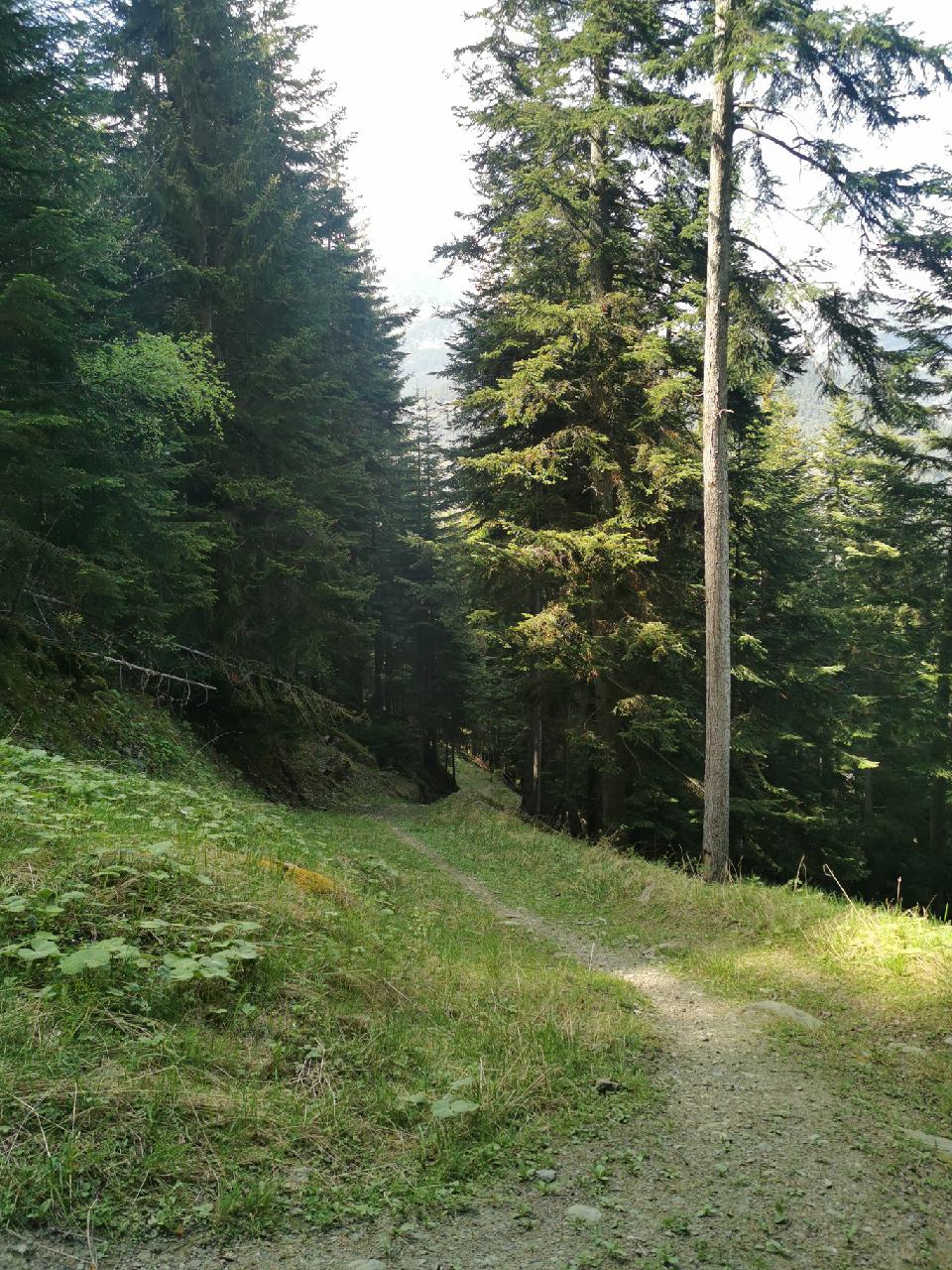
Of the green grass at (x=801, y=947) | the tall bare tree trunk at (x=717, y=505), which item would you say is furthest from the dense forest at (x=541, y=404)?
the green grass at (x=801, y=947)

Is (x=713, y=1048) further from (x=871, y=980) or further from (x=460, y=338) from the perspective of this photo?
(x=460, y=338)

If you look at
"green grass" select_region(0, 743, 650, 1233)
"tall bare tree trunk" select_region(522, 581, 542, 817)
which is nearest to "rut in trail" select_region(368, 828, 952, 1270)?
"green grass" select_region(0, 743, 650, 1233)

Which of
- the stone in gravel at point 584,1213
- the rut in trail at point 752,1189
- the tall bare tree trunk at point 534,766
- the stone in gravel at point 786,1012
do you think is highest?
the stone in gravel at point 584,1213

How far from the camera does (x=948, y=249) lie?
9.16 metres

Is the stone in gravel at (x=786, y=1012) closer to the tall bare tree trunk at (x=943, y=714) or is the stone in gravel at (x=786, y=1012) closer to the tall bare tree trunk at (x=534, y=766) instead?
the tall bare tree trunk at (x=534, y=766)

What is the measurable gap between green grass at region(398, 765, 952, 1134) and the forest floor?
3 centimetres

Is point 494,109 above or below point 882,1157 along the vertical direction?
above

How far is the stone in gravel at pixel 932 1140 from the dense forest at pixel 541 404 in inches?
268

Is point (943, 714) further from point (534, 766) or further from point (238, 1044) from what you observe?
point (238, 1044)

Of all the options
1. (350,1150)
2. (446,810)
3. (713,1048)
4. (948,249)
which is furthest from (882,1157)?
(446,810)

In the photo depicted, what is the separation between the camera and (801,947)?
657 cm

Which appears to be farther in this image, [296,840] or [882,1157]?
[296,840]

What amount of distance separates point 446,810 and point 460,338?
1339 cm

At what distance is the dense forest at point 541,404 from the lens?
964cm
